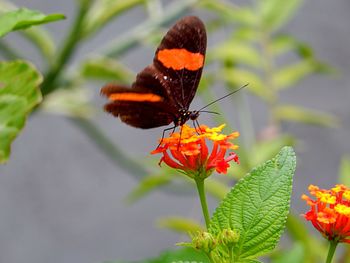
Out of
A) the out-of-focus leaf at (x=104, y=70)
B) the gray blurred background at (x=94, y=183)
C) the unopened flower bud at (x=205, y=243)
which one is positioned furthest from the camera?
the gray blurred background at (x=94, y=183)

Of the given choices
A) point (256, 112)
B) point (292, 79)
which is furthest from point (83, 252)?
point (292, 79)

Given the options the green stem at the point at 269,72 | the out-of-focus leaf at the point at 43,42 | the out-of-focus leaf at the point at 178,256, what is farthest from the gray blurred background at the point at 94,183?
the out-of-focus leaf at the point at 178,256

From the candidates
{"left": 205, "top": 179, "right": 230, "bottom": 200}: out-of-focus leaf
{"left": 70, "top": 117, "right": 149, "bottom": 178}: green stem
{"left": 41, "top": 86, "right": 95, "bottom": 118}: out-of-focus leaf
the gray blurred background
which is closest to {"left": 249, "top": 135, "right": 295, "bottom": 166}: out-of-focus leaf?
{"left": 205, "top": 179, "right": 230, "bottom": 200}: out-of-focus leaf

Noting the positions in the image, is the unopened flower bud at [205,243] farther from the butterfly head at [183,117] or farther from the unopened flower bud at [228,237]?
the butterfly head at [183,117]

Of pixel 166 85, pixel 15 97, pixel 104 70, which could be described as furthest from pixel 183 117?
pixel 104 70

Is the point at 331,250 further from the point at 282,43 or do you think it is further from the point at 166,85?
the point at 282,43
